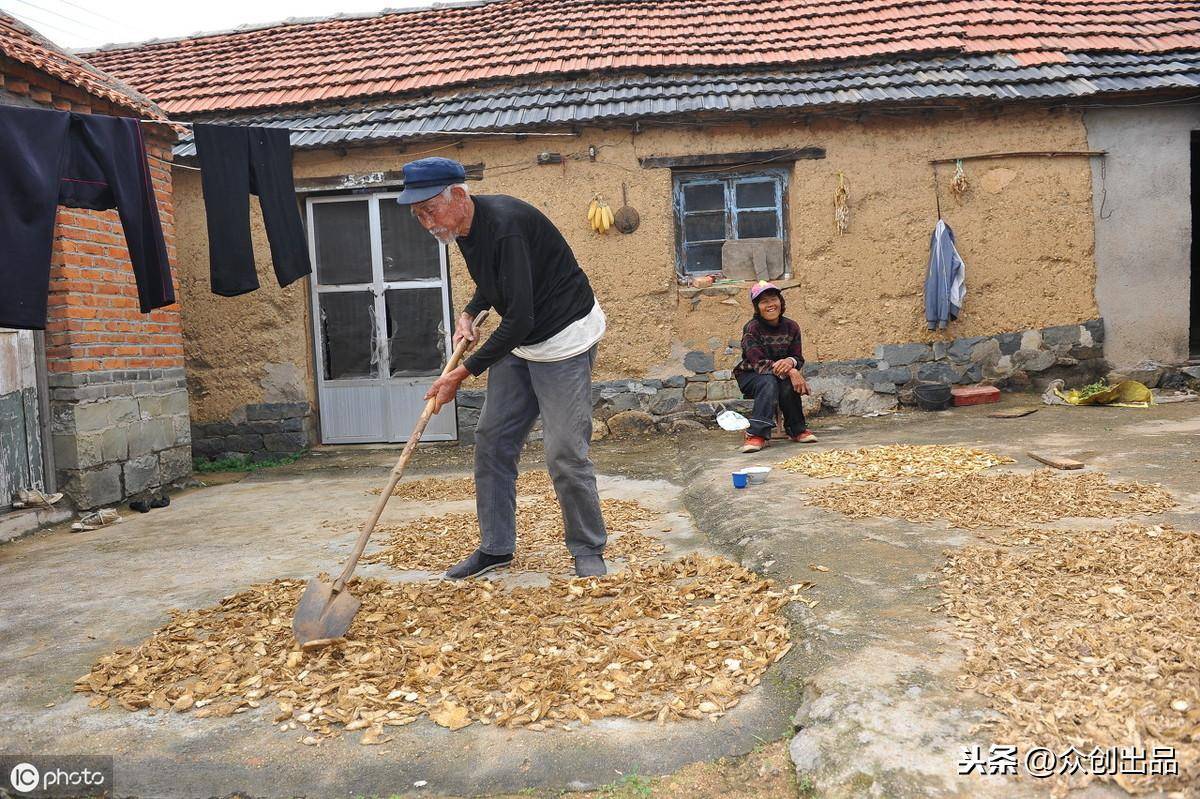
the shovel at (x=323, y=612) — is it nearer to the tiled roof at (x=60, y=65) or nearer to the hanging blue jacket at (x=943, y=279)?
the tiled roof at (x=60, y=65)

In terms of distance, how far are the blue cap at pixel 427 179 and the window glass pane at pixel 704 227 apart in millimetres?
5376

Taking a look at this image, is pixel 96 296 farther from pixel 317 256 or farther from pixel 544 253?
pixel 544 253

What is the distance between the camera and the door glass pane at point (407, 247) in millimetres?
8711

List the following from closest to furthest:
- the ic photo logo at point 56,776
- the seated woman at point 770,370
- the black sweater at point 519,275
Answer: the ic photo logo at point 56,776 → the black sweater at point 519,275 → the seated woman at point 770,370

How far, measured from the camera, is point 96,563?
15.3 feet

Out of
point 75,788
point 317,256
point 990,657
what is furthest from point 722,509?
point 317,256

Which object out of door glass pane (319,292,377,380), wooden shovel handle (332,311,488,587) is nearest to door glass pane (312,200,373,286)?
door glass pane (319,292,377,380)

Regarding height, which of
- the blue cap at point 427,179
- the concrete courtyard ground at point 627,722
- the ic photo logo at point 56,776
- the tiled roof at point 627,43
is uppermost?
the tiled roof at point 627,43

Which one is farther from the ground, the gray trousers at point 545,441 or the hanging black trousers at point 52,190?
the hanging black trousers at point 52,190

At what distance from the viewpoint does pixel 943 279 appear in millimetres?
8109

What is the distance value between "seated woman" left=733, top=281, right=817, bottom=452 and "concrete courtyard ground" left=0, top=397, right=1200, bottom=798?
1.24 metres

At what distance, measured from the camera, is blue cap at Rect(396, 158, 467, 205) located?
3400 mm

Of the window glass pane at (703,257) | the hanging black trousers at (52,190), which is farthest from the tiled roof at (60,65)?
the window glass pane at (703,257)

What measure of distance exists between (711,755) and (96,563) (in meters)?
3.90
